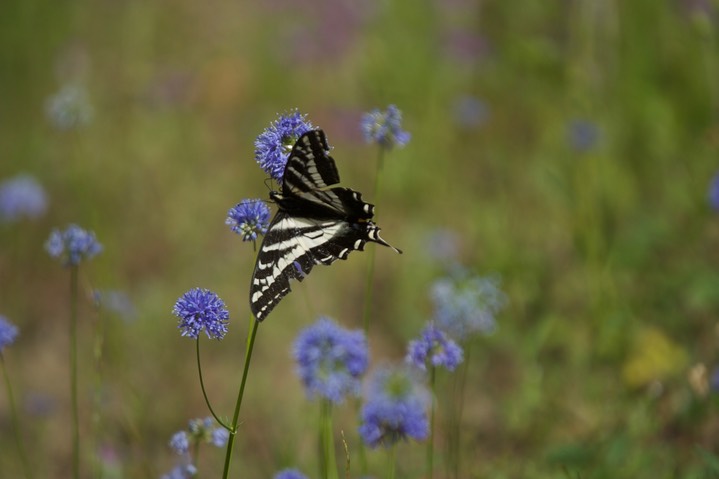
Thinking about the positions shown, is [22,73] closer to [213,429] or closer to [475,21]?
[475,21]

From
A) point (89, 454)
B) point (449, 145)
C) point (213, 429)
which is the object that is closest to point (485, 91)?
point (449, 145)

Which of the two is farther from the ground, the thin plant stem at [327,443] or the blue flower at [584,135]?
the blue flower at [584,135]

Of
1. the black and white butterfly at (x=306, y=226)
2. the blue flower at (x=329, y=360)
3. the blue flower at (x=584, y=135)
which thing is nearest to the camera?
the blue flower at (x=329, y=360)

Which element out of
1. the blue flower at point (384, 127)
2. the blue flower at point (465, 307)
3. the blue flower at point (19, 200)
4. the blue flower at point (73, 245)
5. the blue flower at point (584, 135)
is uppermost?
the blue flower at point (584, 135)

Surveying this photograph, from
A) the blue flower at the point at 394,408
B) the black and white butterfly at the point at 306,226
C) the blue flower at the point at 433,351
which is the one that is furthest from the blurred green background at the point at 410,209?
the black and white butterfly at the point at 306,226

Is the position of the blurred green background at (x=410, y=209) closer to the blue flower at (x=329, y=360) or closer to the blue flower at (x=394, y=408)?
the blue flower at (x=394, y=408)

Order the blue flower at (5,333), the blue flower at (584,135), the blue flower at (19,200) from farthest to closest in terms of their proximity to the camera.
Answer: the blue flower at (584,135), the blue flower at (19,200), the blue flower at (5,333)

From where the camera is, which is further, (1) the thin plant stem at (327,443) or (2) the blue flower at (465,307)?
(2) the blue flower at (465,307)

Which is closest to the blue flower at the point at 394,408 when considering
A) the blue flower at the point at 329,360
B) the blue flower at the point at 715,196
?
the blue flower at the point at 329,360
